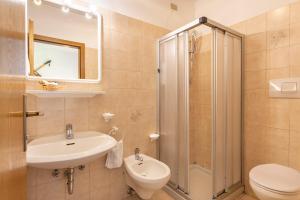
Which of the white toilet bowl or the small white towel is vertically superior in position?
the small white towel

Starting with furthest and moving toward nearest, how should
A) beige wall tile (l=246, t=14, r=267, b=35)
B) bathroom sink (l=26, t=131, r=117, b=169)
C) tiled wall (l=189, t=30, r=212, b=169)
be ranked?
1. tiled wall (l=189, t=30, r=212, b=169)
2. beige wall tile (l=246, t=14, r=267, b=35)
3. bathroom sink (l=26, t=131, r=117, b=169)

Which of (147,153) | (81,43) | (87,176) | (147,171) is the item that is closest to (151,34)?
(81,43)

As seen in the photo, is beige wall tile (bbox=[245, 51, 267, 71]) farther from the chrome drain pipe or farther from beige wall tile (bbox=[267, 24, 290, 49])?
the chrome drain pipe

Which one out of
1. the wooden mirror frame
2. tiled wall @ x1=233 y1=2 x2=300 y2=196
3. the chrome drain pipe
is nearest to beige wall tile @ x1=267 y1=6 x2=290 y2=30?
tiled wall @ x1=233 y1=2 x2=300 y2=196

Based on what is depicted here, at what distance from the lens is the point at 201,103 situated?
245cm

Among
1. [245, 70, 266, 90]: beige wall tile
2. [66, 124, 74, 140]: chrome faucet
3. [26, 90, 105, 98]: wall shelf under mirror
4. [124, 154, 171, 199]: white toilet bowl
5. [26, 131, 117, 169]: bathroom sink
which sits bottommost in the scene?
[124, 154, 171, 199]: white toilet bowl

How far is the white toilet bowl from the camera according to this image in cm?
144

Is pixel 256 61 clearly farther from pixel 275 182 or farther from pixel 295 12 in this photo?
pixel 275 182

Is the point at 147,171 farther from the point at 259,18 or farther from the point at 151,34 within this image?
the point at 259,18

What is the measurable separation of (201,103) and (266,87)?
863mm

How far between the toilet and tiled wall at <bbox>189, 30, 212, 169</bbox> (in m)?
0.91

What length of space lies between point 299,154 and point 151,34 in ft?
6.65

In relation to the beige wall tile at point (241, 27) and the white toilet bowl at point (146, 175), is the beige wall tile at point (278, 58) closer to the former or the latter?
the beige wall tile at point (241, 27)

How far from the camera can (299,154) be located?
155 centimetres
